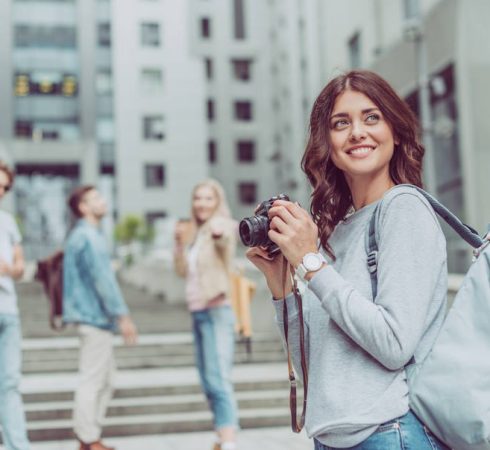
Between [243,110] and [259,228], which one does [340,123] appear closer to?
[259,228]

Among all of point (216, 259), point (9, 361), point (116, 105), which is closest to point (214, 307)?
→ point (216, 259)

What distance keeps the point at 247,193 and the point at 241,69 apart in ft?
27.0

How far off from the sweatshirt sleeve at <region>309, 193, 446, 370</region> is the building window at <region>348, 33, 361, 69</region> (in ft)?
81.7

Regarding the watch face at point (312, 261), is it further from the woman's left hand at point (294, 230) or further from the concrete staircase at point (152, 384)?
the concrete staircase at point (152, 384)

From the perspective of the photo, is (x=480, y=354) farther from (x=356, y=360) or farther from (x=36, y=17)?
(x=36, y=17)

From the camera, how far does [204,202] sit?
5.76 meters

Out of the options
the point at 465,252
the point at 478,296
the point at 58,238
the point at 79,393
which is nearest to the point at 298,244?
the point at 478,296

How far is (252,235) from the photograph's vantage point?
1.76 metres

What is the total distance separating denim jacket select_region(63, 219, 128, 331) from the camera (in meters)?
5.59

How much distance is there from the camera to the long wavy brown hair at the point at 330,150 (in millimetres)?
1842

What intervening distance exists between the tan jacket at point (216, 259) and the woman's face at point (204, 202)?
10cm

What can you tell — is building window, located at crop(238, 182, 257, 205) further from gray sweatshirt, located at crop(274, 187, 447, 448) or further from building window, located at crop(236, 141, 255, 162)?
gray sweatshirt, located at crop(274, 187, 447, 448)

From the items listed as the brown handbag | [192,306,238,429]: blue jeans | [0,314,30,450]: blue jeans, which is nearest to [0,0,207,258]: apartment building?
the brown handbag

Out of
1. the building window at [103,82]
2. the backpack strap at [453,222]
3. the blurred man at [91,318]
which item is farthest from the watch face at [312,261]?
the building window at [103,82]
